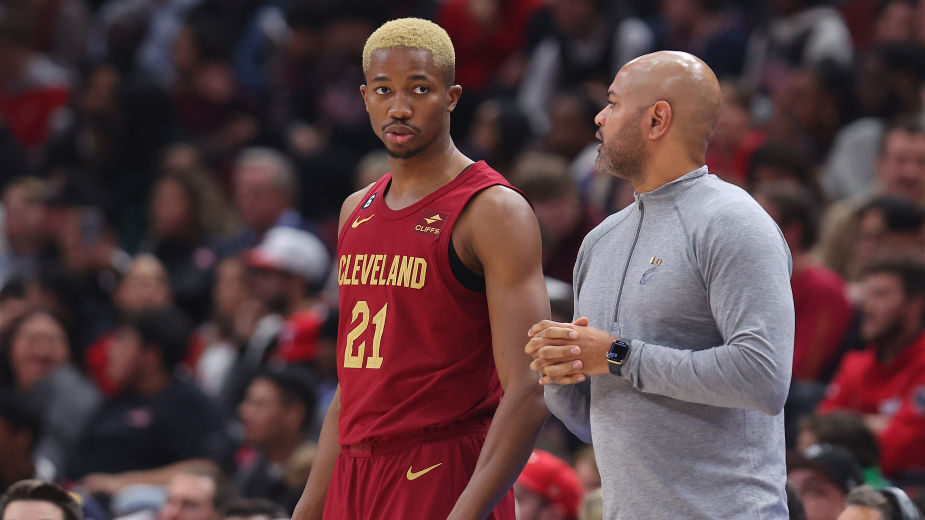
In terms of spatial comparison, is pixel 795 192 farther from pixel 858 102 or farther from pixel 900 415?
pixel 858 102

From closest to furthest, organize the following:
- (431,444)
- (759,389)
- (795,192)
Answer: (759,389), (431,444), (795,192)

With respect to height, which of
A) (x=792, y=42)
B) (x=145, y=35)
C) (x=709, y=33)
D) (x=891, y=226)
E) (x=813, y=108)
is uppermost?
(x=145, y=35)

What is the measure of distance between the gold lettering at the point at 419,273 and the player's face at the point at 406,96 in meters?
0.32

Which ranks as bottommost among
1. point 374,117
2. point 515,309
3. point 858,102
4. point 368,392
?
point 368,392

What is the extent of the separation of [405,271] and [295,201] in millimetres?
7159

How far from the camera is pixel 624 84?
3424 millimetres

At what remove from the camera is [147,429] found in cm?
825

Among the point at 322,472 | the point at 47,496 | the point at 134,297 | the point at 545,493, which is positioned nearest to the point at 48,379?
the point at 134,297

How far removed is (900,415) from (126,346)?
4.84 m

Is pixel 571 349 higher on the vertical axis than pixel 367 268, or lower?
lower

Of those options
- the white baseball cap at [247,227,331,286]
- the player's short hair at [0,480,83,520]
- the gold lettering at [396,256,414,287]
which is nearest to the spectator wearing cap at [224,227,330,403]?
the white baseball cap at [247,227,331,286]

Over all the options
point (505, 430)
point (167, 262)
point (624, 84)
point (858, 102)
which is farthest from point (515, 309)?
point (167, 262)

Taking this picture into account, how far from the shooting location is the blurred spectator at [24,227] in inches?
421

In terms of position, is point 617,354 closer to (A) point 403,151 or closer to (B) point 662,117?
(B) point 662,117
